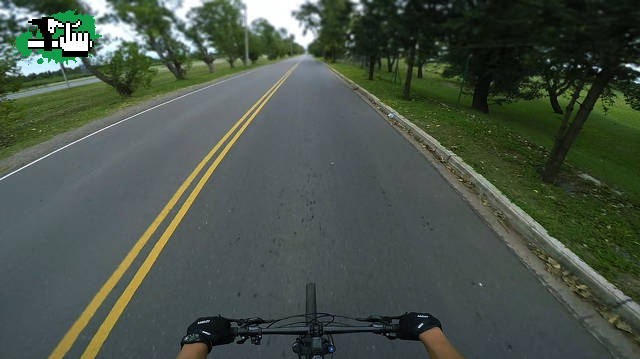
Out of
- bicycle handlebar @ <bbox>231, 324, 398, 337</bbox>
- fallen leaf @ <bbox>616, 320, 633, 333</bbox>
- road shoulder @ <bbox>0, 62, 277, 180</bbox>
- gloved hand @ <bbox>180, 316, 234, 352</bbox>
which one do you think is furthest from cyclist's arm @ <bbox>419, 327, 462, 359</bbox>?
road shoulder @ <bbox>0, 62, 277, 180</bbox>

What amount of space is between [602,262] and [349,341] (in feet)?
10.3

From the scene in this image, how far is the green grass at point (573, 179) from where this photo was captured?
3486mm

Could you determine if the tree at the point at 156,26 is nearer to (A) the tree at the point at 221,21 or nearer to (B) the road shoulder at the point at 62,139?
(A) the tree at the point at 221,21

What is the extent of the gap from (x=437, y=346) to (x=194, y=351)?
171 cm

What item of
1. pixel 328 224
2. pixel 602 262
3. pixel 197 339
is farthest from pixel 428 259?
pixel 197 339

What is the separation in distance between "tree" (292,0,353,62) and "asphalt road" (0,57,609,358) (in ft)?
66.3

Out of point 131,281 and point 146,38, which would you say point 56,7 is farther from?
point 131,281

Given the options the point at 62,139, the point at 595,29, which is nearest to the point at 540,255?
the point at 595,29

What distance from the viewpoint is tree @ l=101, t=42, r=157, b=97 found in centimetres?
1681

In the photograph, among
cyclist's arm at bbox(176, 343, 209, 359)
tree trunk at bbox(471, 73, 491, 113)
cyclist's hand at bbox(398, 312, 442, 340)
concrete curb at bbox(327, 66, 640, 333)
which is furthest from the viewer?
tree trunk at bbox(471, 73, 491, 113)

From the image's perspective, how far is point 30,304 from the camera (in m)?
2.83

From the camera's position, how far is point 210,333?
1.99 m

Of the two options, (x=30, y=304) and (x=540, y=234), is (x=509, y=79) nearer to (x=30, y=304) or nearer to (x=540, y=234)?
(x=540, y=234)

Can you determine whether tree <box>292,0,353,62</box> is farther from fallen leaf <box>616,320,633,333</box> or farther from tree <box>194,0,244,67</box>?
fallen leaf <box>616,320,633,333</box>
